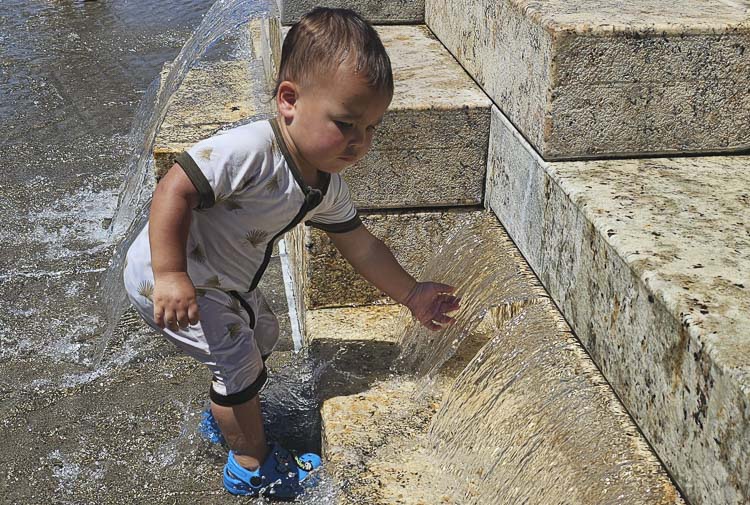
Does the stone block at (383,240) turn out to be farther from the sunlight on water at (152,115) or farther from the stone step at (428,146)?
the sunlight on water at (152,115)

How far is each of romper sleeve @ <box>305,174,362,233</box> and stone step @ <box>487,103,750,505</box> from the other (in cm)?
50

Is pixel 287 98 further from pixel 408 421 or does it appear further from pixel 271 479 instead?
pixel 271 479

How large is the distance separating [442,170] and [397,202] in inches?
7.2

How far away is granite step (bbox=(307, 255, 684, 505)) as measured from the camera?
1.97 meters

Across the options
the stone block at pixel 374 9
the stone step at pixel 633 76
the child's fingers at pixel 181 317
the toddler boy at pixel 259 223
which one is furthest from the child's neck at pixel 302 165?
the stone block at pixel 374 9

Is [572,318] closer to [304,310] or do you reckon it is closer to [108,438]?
[304,310]

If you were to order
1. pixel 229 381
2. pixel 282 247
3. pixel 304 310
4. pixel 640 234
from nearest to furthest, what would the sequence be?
1. pixel 640 234
2. pixel 229 381
3. pixel 304 310
4. pixel 282 247

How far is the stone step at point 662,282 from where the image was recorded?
161 centimetres

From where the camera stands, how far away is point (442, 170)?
3035 mm

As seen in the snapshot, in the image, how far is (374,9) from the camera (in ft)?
12.8

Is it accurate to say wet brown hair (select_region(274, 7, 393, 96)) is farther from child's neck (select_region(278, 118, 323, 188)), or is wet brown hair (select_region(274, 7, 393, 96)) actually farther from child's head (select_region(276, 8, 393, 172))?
child's neck (select_region(278, 118, 323, 188))

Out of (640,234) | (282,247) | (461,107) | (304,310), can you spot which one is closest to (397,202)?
(461,107)

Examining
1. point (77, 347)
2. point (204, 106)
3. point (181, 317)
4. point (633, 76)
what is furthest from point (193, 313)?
point (204, 106)

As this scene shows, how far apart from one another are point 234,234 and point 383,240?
2.25 ft
